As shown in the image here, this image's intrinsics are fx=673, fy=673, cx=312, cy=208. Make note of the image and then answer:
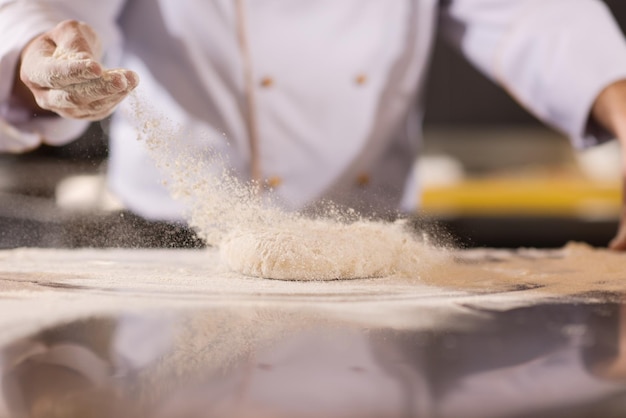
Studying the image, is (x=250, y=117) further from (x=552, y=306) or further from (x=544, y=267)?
(x=552, y=306)

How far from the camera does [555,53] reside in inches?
39.6

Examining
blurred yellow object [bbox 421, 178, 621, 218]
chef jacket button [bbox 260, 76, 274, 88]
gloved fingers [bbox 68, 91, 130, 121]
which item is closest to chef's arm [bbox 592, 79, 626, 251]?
chef jacket button [bbox 260, 76, 274, 88]

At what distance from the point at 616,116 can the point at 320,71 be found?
43 centimetres

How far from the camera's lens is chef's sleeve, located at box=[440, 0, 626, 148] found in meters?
0.96

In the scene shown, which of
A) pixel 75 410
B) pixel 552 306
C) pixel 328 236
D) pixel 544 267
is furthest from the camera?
pixel 544 267

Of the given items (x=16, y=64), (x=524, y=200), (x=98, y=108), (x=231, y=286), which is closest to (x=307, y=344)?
(x=231, y=286)

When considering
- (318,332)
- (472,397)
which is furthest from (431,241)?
(472,397)

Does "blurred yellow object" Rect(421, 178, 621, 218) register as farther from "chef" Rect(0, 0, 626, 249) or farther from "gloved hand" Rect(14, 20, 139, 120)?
"gloved hand" Rect(14, 20, 139, 120)

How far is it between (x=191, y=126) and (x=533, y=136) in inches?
83.6

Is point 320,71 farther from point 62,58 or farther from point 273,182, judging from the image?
point 62,58

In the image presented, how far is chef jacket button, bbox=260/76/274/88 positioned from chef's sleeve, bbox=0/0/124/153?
29 cm

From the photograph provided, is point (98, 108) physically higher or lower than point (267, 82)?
higher

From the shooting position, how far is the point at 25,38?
0.64 m

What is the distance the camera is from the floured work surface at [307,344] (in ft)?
0.89
